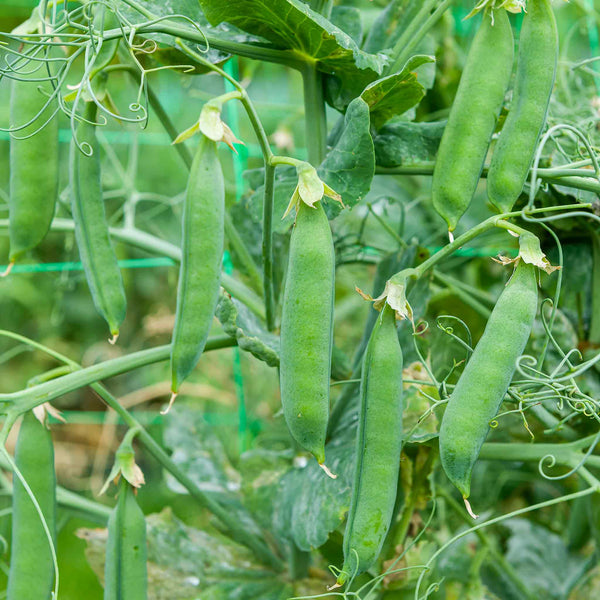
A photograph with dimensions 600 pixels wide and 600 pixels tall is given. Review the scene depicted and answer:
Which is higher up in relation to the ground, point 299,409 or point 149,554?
point 299,409

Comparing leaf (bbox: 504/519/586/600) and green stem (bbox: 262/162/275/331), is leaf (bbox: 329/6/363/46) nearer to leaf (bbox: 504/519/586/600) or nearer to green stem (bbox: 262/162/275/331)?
green stem (bbox: 262/162/275/331)

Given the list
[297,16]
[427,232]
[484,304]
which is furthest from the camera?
[427,232]

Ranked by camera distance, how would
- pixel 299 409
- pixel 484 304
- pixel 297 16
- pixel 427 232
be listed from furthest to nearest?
pixel 427 232 < pixel 484 304 < pixel 297 16 < pixel 299 409

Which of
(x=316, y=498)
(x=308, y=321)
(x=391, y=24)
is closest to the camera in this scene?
(x=308, y=321)

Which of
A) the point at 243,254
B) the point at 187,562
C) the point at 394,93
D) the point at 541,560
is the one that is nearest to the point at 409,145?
the point at 394,93

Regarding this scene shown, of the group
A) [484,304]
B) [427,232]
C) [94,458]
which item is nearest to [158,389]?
[94,458]

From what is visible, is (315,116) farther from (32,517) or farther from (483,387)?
(32,517)

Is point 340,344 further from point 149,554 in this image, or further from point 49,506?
point 49,506
